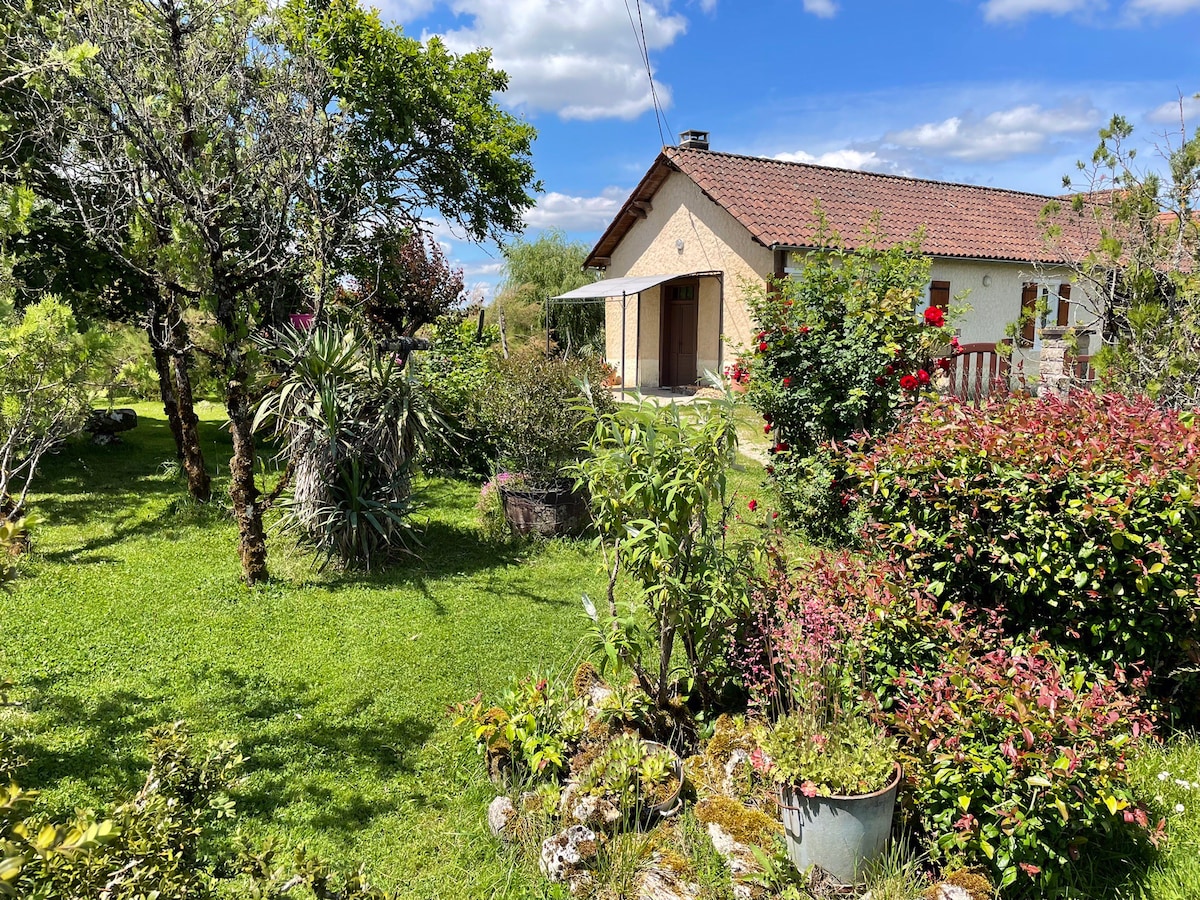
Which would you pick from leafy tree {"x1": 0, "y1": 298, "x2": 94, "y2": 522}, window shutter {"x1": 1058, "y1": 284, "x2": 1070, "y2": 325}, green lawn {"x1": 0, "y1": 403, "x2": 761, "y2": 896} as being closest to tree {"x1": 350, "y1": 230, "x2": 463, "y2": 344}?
green lawn {"x1": 0, "y1": 403, "x2": 761, "y2": 896}

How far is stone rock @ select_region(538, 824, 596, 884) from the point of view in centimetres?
292

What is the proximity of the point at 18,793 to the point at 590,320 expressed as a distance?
76.9ft

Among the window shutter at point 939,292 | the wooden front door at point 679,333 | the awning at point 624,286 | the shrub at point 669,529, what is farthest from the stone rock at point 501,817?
the window shutter at point 939,292

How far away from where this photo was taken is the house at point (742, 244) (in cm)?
1670

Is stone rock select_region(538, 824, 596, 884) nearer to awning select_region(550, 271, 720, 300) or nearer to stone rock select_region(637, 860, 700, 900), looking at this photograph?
stone rock select_region(637, 860, 700, 900)

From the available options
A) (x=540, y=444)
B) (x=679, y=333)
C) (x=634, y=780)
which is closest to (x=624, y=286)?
(x=679, y=333)

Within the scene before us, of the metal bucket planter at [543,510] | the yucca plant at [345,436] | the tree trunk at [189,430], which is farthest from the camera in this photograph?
the tree trunk at [189,430]

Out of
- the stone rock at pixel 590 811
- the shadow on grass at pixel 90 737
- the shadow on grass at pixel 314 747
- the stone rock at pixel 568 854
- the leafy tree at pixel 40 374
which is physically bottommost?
the shadow on grass at pixel 314 747

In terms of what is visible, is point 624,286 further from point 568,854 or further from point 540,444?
point 568,854

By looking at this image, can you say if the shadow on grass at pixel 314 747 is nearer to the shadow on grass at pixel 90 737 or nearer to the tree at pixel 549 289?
the shadow on grass at pixel 90 737

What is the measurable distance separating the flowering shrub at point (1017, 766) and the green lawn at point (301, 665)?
169cm

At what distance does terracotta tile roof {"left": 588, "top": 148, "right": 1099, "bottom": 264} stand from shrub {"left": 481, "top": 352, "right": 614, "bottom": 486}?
9062mm

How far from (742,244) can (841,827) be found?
15.3 m

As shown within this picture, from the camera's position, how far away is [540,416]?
7.65 metres
